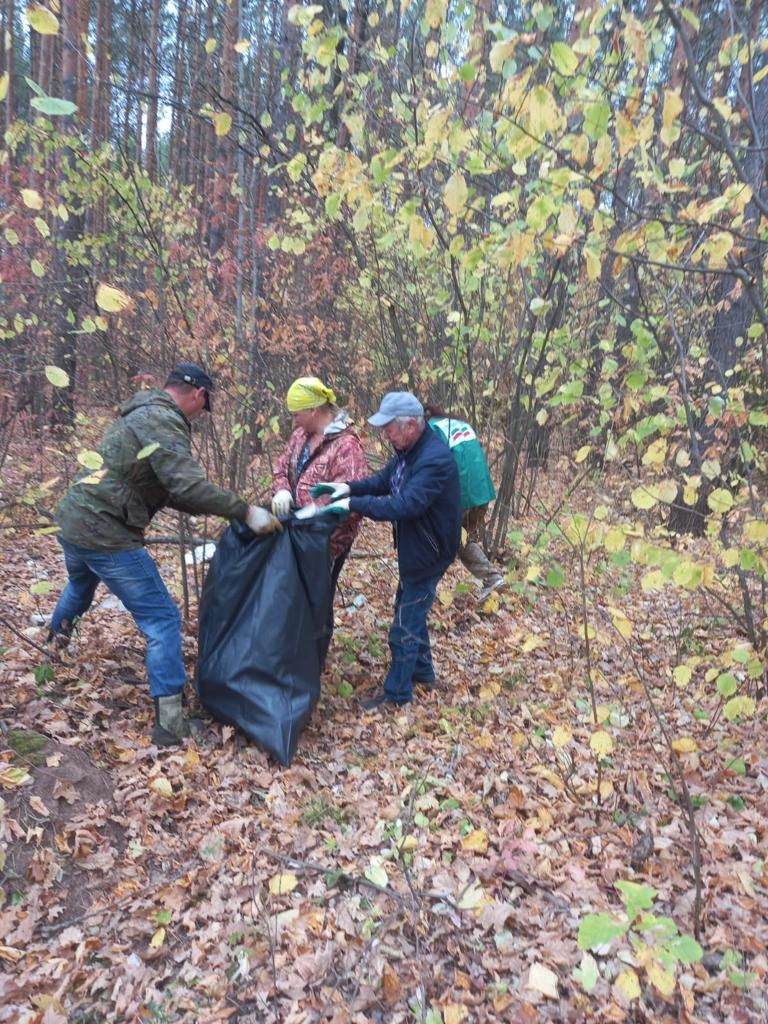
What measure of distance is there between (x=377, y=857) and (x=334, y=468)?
2008 millimetres

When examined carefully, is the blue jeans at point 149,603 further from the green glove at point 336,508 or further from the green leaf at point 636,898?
the green leaf at point 636,898

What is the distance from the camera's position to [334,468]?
12.3 feet

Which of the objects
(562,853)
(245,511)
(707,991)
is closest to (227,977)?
(562,853)

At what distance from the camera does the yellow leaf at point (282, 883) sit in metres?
2.58

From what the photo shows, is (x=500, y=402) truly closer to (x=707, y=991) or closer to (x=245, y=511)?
(x=245, y=511)

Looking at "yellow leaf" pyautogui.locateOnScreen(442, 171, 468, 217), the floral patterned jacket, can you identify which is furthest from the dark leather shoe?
"yellow leaf" pyautogui.locateOnScreen(442, 171, 468, 217)

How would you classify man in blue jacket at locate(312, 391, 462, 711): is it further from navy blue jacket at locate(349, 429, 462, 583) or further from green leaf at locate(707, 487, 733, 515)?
green leaf at locate(707, 487, 733, 515)

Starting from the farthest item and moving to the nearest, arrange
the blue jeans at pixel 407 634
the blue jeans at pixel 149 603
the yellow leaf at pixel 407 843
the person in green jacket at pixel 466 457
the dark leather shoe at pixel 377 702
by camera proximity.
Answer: the person in green jacket at pixel 466 457
the dark leather shoe at pixel 377 702
the blue jeans at pixel 407 634
the blue jeans at pixel 149 603
the yellow leaf at pixel 407 843

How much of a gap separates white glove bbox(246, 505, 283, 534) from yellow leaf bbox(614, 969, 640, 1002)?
233 centimetres

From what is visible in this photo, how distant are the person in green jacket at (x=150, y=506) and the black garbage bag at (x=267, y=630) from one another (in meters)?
0.16

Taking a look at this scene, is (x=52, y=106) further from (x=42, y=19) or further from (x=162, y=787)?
(x=162, y=787)

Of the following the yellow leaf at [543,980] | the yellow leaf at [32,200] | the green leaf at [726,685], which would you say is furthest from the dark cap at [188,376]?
the yellow leaf at [543,980]

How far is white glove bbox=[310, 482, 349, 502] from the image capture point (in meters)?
3.55

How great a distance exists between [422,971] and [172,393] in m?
2.72
